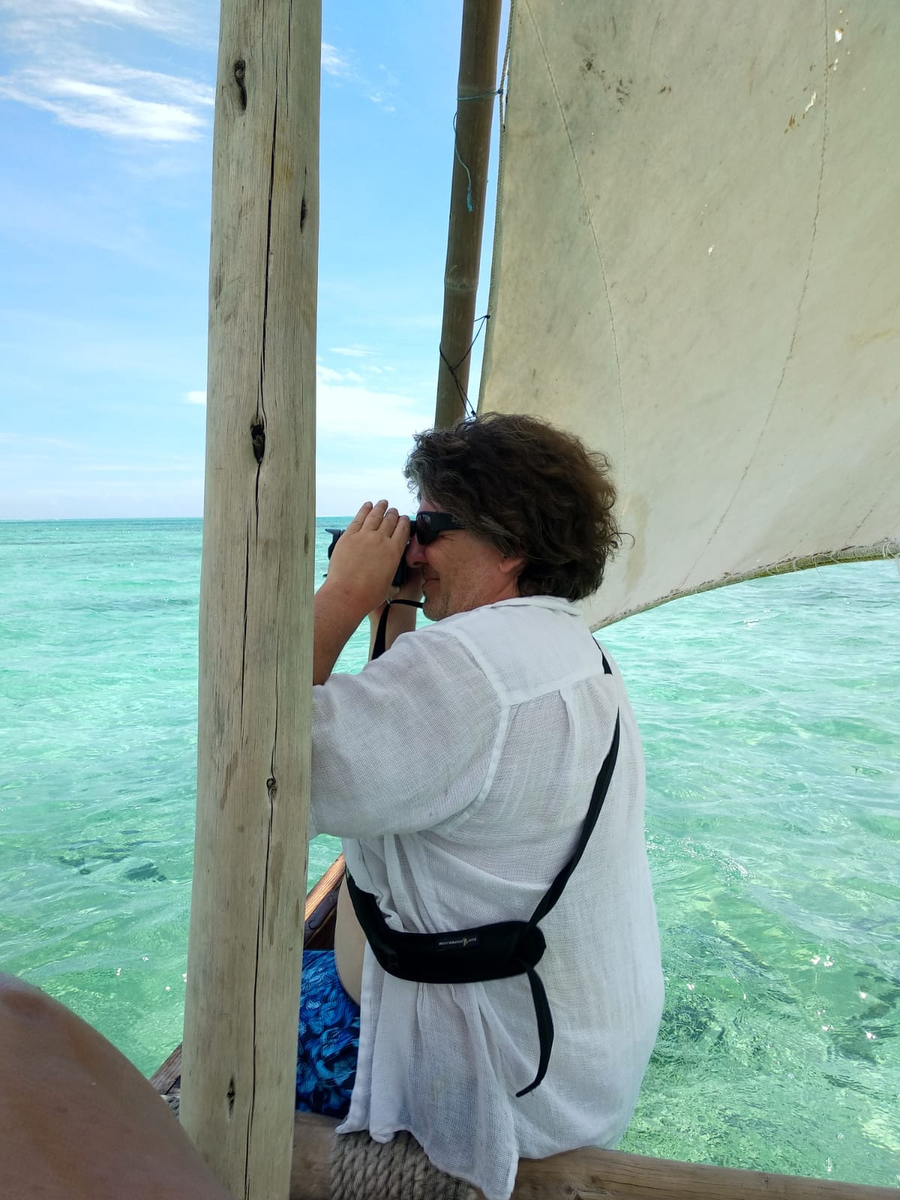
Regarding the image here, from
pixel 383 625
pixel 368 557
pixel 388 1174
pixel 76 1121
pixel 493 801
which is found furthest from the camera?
pixel 383 625

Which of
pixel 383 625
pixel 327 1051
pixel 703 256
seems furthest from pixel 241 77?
pixel 703 256

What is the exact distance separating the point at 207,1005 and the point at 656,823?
14.7 feet

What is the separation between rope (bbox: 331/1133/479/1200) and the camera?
3.86 feet

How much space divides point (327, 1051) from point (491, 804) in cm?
60

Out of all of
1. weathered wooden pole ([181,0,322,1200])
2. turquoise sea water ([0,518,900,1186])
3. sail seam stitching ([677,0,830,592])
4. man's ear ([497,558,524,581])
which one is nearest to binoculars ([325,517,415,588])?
man's ear ([497,558,524,581])

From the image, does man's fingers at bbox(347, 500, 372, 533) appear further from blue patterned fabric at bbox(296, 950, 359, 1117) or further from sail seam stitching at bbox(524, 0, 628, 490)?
sail seam stitching at bbox(524, 0, 628, 490)

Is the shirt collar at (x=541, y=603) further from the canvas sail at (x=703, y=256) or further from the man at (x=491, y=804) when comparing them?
the canvas sail at (x=703, y=256)

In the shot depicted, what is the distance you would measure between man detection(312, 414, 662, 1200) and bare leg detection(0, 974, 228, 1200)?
20.8 inches

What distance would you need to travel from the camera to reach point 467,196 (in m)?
2.44

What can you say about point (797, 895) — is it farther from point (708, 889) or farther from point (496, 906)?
point (496, 906)

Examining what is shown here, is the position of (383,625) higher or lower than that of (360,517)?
lower

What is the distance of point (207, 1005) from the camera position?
1.04 meters

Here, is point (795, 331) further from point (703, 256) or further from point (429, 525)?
point (429, 525)

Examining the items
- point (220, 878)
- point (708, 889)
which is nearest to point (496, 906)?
point (220, 878)
